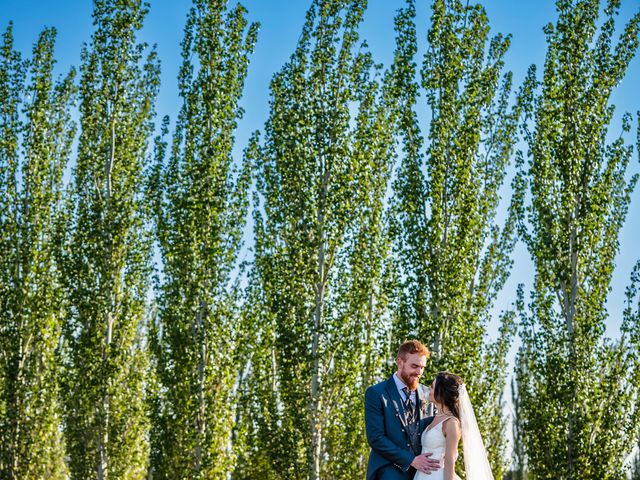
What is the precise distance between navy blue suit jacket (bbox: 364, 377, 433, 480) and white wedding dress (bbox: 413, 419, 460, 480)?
108mm

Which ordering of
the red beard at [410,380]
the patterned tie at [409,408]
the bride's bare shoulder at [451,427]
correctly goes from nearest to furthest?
the bride's bare shoulder at [451,427]
the red beard at [410,380]
the patterned tie at [409,408]

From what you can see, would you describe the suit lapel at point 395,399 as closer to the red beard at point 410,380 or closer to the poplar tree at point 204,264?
the red beard at point 410,380

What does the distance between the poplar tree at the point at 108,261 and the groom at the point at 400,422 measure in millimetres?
11623

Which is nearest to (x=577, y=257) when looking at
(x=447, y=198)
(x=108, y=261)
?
(x=447, y=198)

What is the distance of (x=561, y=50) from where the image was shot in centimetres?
1573

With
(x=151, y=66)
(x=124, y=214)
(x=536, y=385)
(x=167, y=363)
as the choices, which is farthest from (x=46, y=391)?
(x=536, y=385)

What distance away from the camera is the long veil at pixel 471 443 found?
219 inches

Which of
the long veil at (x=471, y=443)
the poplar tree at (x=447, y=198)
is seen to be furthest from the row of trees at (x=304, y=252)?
the long veil at (x=471, y=443)

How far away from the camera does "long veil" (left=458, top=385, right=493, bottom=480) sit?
5.55 meters

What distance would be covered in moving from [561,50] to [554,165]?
2.26 metres

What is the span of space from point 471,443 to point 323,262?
939cm

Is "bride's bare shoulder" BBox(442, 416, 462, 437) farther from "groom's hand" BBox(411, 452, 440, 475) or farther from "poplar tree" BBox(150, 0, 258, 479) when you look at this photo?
"poplar tree" BBox(150, 0, 258, 479)

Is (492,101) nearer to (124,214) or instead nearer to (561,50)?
(561,50)

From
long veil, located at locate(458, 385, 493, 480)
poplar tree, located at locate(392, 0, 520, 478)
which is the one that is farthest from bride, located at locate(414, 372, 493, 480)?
poplar tree, located at locate(392, 0, 520, 478)
